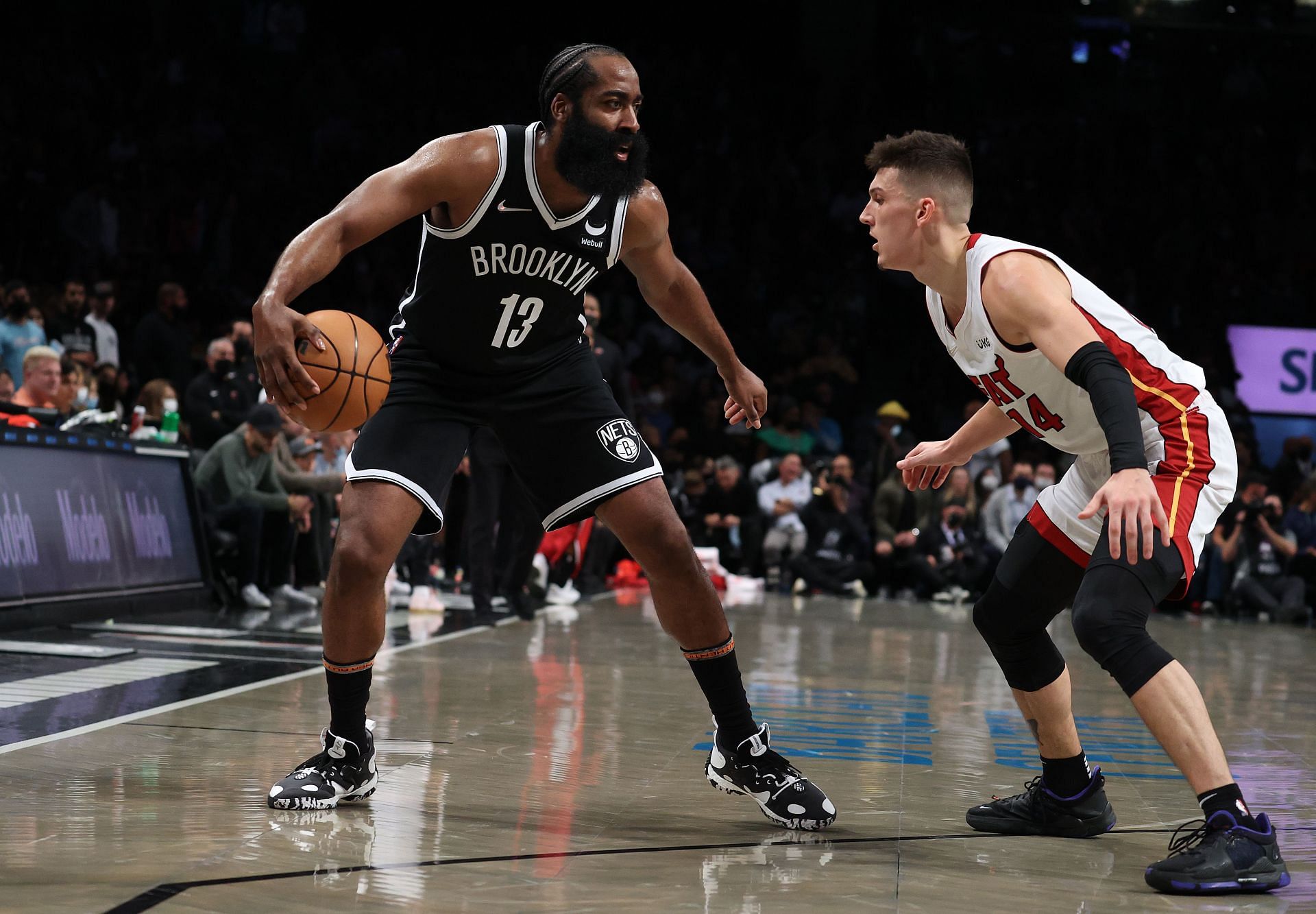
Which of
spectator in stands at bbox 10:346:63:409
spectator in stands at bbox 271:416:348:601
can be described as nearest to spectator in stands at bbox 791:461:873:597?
spectator in stands at bbox 271:416:348:601

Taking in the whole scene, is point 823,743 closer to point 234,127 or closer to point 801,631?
point 801,631

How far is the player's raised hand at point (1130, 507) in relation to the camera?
2824 millimetres

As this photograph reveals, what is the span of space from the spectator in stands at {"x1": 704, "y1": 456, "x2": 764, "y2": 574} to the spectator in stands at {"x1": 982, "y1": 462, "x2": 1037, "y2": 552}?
2264 millimetres

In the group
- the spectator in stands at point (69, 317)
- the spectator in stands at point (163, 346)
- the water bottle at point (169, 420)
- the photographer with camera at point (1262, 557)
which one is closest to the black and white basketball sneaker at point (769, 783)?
the water bottle at point (169, 420)

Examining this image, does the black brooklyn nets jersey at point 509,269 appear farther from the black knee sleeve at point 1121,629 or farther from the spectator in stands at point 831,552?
the spectator in stands at point 831,552

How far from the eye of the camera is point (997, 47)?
19438 millimetres

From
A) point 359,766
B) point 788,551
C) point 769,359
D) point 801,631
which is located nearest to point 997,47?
point 769,359

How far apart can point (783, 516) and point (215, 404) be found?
6049 mm

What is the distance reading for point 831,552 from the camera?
45.7 feet

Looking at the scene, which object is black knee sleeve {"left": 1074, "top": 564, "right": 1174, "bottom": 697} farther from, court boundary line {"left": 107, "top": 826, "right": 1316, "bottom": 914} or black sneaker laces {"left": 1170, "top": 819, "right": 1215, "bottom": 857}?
court boundary line {"left": 107, "top": 826, "right": 1316, "bottom": 914}

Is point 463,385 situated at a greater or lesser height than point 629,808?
greater

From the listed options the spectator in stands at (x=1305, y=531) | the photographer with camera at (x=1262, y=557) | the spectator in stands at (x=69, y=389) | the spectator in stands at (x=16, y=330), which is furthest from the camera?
the spectator in stands at (x=1305, y=531)

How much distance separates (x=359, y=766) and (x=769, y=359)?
14.0 m

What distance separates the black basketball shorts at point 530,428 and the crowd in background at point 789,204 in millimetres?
7729
